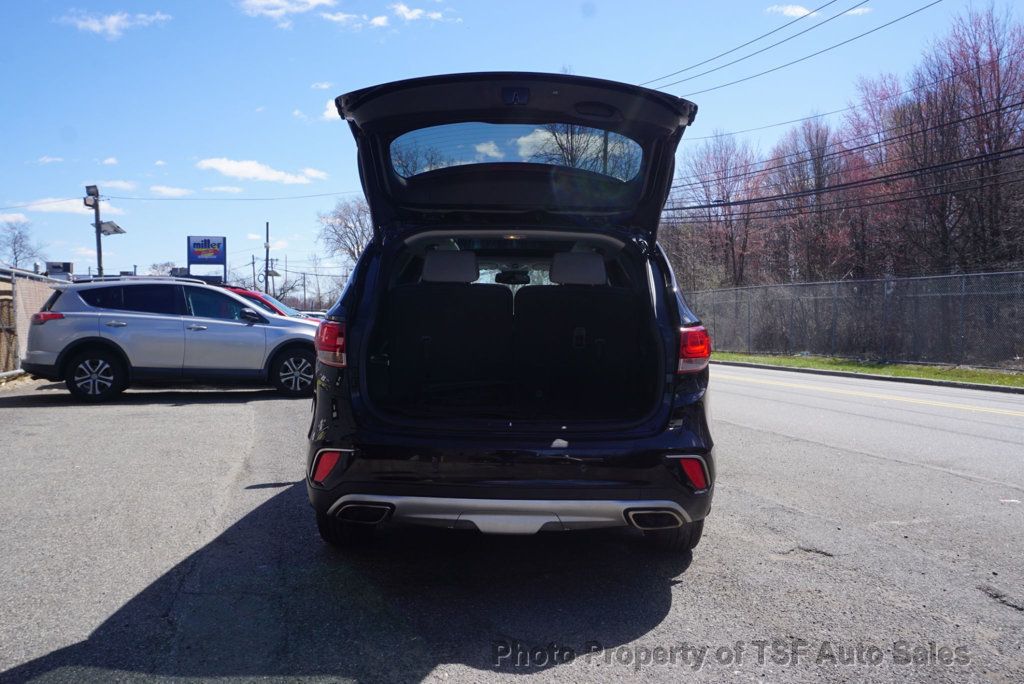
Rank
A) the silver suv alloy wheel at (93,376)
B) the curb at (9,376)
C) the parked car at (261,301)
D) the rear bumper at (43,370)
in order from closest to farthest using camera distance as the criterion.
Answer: the rear bumper at (43,370), the silver suv alloy wheel at (93,376), the parked car at (261,301), the curb at (9,376)

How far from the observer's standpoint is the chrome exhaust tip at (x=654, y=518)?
3.59 meters

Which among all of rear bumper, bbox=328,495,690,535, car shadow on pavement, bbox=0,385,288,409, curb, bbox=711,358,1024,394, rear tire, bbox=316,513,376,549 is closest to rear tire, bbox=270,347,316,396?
car shadow on pavement, bbox=0,385,288,409

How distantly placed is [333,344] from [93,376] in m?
8.96

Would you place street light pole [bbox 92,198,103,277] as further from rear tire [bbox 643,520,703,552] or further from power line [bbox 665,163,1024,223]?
rear tire [bbox 643,520,703,552]

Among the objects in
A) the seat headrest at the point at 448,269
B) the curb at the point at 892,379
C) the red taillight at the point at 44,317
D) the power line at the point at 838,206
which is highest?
the power line at the point at 838,206

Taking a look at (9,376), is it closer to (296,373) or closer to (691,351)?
(296,373)

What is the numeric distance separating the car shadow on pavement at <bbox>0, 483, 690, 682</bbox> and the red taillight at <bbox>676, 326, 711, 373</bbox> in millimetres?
1078

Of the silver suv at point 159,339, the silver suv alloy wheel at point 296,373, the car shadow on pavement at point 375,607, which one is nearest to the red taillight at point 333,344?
the car shadow on pavement at point 375,607

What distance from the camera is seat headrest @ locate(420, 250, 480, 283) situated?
4523 mm

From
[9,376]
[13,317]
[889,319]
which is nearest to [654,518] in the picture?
[9,376]

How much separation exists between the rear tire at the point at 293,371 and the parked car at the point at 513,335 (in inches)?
293

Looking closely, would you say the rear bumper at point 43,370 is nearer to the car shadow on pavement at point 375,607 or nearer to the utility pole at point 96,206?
the car shadow on pavement at point 375,607

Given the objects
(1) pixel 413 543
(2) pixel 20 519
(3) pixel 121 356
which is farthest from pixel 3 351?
Answer: (1) pixel 413 543

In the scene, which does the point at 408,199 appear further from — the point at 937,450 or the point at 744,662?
the point at 937,450
